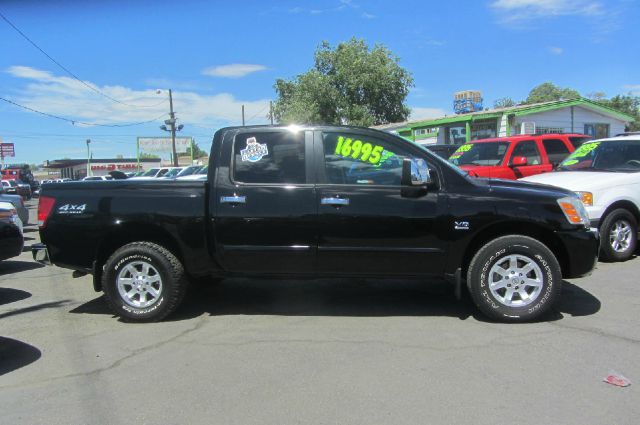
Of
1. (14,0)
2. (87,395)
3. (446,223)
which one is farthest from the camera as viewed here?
(14,0)

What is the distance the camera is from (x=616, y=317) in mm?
4965

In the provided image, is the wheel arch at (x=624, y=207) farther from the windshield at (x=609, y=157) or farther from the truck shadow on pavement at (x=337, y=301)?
the truck shadow on pavement at (x=337, y=301)

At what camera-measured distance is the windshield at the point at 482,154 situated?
1067 centimetres

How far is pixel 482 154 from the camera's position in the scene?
36.1 ft

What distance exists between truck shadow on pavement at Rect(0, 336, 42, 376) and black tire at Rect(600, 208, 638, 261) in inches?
283

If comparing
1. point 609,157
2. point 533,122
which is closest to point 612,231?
point 609,157

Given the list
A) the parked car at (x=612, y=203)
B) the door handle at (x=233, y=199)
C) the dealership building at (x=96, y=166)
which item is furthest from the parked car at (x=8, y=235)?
the dealership building at (x=96, y=166)

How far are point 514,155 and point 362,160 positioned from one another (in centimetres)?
668

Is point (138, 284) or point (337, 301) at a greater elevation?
point (138, 284)

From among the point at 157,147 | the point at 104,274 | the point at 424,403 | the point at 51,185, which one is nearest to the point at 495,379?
the point at 424,403

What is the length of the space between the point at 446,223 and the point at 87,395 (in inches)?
131

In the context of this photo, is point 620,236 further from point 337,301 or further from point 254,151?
point 254,151

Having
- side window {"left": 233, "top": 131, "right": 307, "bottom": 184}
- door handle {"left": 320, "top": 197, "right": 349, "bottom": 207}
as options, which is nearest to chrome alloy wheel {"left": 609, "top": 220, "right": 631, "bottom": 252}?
door handle {"left": 320, "top": 197, "right": 349, "bottom": 207}

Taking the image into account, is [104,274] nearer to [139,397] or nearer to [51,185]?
[51,185]
